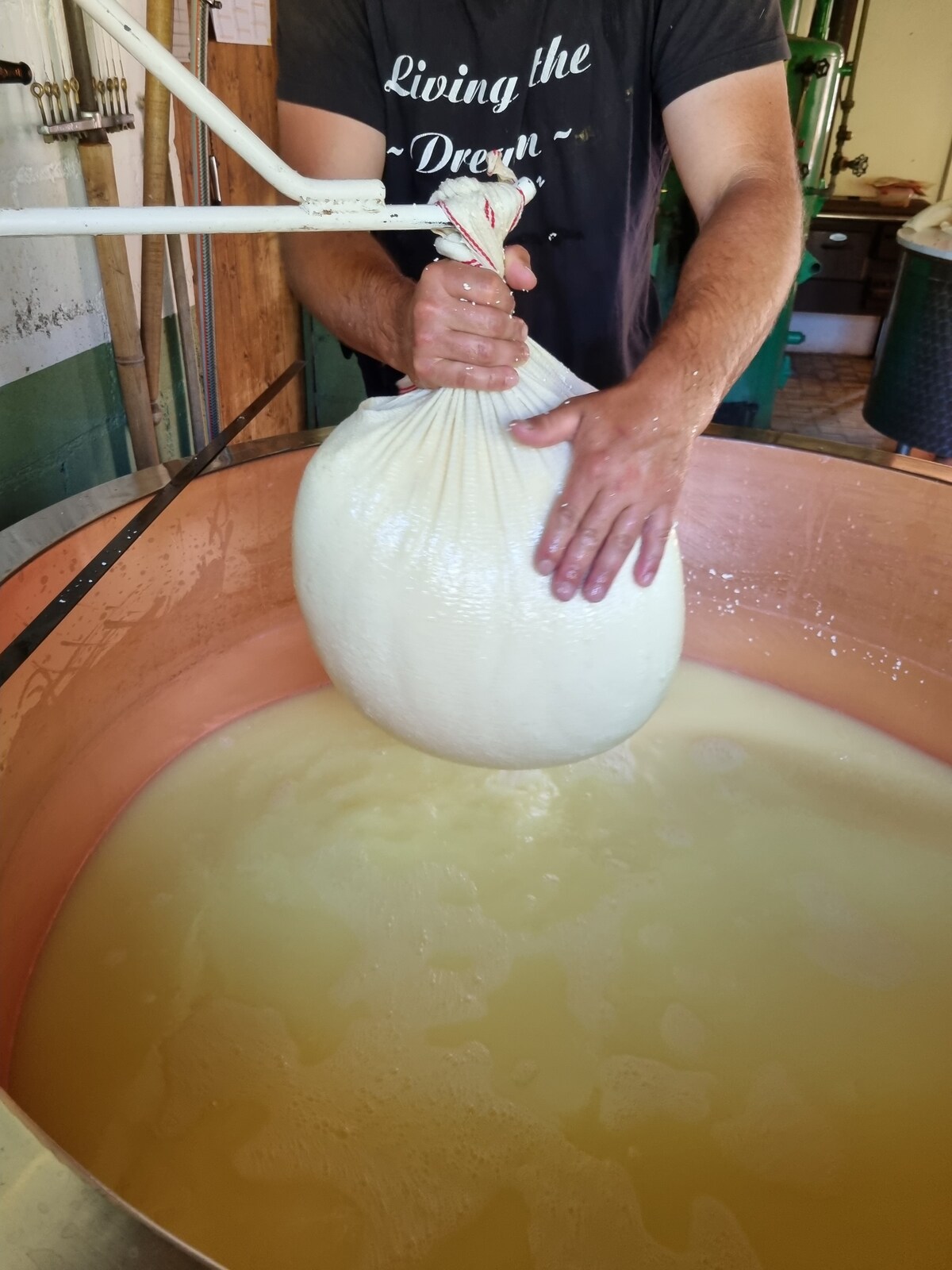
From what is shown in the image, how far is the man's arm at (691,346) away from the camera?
0.84m

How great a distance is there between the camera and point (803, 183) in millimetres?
2607

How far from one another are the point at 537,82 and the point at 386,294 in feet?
1.80

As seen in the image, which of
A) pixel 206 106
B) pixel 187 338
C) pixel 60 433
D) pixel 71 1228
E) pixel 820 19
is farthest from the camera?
pixel 820 19

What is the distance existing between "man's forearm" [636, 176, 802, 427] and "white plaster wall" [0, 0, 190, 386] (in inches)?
37.2

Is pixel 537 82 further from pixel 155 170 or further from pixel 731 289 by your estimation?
pixel 155 170

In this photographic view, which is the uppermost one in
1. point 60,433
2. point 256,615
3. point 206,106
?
point 206,106

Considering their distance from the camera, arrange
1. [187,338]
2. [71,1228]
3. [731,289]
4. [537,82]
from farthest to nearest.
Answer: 1. [187,338]
2. [537,82]
3. [731,289]
4. [71,1228]

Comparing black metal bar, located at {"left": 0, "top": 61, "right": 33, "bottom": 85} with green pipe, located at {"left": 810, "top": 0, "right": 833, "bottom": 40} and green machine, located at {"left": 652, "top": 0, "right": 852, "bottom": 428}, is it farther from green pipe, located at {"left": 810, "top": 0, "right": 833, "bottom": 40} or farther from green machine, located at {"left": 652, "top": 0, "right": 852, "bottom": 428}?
green pipe, located at {"left": 810, "top": 0, "right": 833, "bottom": 40}

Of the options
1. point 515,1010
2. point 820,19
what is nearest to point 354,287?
point 515,1010

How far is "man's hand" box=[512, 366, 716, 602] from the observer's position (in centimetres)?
84

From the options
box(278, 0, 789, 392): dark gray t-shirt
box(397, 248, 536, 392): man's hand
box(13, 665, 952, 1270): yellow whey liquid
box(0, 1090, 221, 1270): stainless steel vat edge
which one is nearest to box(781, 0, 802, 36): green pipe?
box(278, 0, 789, 392): dark gray t-shirt

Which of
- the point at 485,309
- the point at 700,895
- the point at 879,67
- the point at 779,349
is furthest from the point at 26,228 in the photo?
the point at 879,67

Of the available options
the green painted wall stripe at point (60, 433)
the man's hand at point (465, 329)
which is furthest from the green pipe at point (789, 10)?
the man's hand at point (465, 329)

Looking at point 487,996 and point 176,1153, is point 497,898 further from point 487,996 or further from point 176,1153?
point 176,1153
